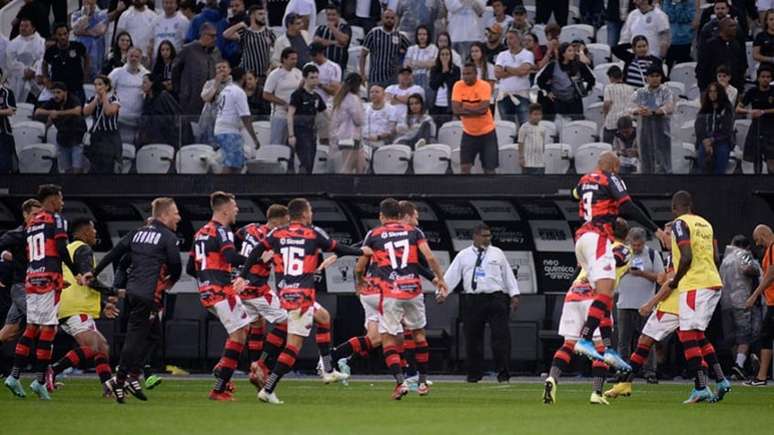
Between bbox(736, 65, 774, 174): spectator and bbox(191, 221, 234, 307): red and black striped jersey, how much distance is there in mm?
8901

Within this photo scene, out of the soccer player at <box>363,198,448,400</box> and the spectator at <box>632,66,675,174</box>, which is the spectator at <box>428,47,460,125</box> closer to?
the spectator at <box>632,66,675,174</box>

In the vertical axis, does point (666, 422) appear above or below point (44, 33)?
below

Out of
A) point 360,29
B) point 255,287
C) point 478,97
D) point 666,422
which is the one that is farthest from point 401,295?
point 360,29

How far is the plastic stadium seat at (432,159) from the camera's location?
24.4 metres

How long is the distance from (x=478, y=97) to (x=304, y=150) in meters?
2.81

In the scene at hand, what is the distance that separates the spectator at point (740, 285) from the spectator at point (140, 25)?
36.2 ft

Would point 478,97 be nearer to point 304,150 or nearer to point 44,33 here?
point 304,150

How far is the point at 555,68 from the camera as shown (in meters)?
25.4

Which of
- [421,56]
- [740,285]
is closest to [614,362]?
[740,285]

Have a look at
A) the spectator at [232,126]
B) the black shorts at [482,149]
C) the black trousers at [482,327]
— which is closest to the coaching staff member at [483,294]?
the black trousers at [482,327]

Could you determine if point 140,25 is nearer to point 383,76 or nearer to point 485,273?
point 383,76

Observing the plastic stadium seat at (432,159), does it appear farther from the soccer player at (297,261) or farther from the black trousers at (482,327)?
the soccer player at (297,261)

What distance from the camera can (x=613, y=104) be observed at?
23.8 meters

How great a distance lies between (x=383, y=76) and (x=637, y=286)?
604 cm
